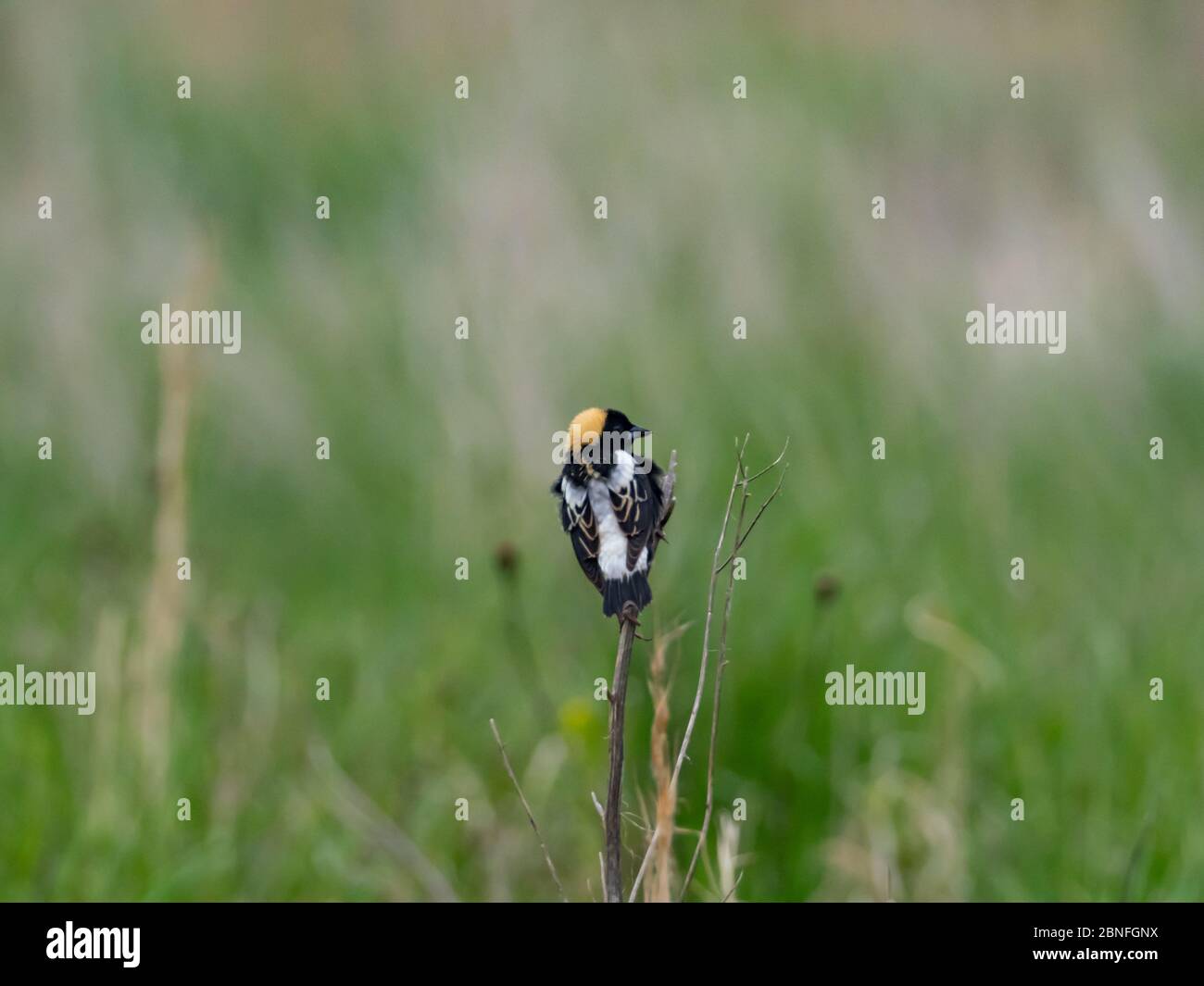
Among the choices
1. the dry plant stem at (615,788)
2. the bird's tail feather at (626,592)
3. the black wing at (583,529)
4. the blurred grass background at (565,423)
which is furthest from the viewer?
the blurred grass background at (565,423)

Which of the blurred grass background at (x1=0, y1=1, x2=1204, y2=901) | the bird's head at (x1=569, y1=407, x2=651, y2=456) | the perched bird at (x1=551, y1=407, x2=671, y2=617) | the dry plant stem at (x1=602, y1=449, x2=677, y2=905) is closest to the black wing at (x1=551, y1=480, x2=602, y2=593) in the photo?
the perched bird at (x1=551, y1=407, x2=671, y2=617)

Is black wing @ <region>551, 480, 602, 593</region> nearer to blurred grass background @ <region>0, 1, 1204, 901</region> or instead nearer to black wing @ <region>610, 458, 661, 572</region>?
black wing @ <region>610, 458, 661, 572</region>

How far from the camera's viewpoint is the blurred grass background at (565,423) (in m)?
4.62

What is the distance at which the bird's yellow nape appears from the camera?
2.06 m

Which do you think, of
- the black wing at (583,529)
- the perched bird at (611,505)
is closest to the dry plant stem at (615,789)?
the perched bird at (611,505)

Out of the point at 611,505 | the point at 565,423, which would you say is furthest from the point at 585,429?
the point at 565,423

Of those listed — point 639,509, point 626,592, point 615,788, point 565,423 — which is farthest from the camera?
point 565,423

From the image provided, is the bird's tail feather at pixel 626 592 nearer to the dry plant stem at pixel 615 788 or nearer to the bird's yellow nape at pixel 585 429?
the dry plant stem at pixel 615 788

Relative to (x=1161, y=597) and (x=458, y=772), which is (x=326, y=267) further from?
(x=1161, y=597)

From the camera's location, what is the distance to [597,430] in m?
2.10

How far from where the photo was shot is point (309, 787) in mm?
4816

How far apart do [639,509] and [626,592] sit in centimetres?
19

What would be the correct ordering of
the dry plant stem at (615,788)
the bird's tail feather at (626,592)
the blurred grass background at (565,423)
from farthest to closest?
1. the blurred grass background at (565,423)
2. the bird's tail feather at (626,592)
3. the dry plant stem at (615,788)

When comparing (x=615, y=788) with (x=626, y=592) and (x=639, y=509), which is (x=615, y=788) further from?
(x=639, y=509)
